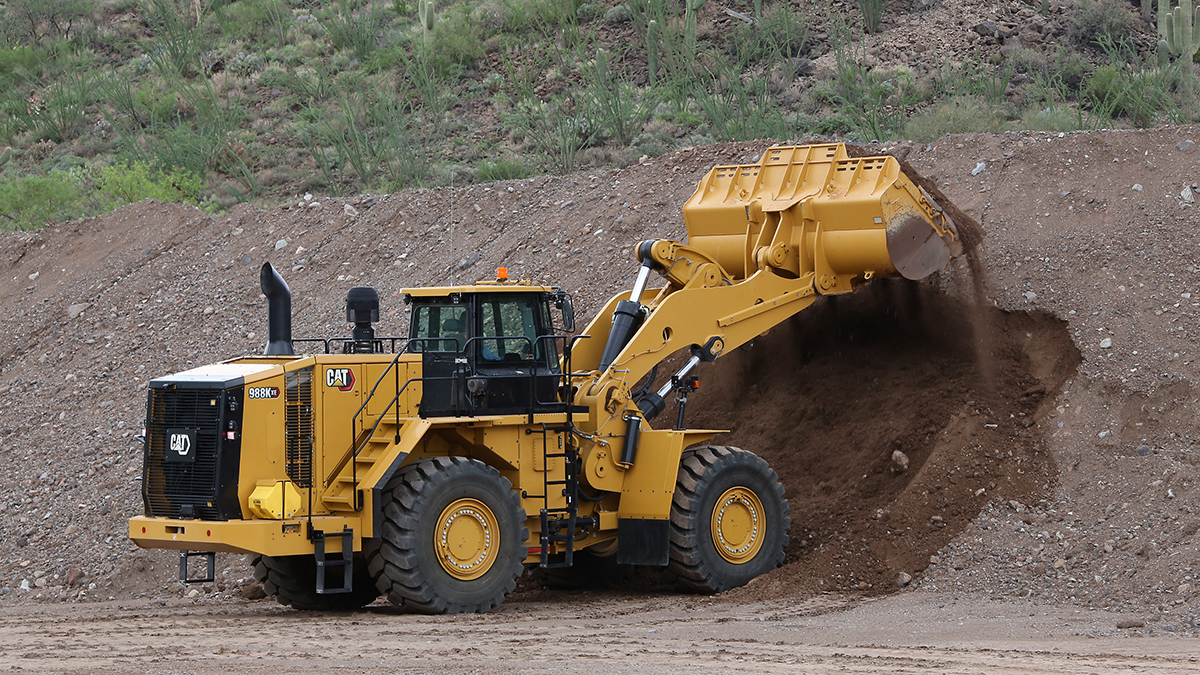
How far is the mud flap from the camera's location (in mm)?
12281

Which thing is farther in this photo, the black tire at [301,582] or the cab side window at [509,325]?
the black tire at [301,582]

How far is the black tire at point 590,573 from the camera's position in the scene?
13.4 meters

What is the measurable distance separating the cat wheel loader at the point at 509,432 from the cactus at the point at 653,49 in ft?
45.9

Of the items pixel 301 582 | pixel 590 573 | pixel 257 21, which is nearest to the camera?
pixel 301 582

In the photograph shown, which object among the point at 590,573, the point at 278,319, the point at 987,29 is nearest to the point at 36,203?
the point at 278,319

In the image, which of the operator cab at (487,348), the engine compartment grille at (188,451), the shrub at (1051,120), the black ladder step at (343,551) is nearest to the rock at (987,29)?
the shrub at (1051,120)

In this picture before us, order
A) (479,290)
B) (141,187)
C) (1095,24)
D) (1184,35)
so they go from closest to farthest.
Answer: (479,290)
(1184,35)
(141,187)
(1095,24)

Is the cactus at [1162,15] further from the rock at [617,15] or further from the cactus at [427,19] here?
the cactus at [427,19]

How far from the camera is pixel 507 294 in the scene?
470 inches

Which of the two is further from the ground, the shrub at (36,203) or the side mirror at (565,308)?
the shrub at (36,203)

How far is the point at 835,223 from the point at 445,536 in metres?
4.95

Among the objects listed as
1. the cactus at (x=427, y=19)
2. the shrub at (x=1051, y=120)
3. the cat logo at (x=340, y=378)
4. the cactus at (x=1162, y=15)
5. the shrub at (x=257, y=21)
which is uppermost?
the shrub at (x=257, y=21)

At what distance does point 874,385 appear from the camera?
589 inches

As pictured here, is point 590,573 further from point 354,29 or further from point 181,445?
point 354,29
